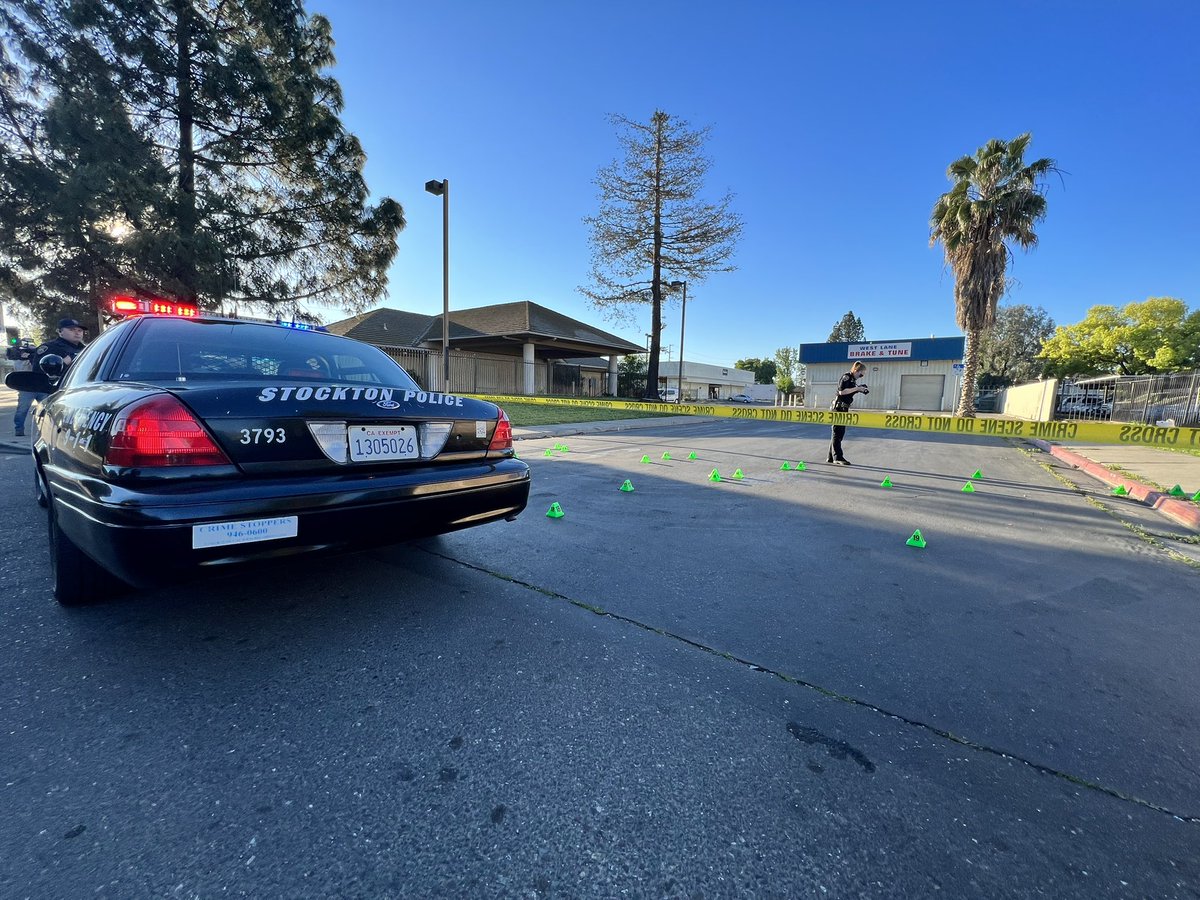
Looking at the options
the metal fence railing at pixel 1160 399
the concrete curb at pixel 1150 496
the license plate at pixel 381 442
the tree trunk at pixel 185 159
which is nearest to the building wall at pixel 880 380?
the metal fence railing at pixel 1160 399

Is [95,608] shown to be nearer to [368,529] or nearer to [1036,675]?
[368,529]

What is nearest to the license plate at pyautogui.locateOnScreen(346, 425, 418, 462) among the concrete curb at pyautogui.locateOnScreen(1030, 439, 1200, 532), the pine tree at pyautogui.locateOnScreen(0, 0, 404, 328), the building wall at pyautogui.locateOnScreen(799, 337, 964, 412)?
the concrete curb at pyautogui.locateOnScreen(1030, 439, 1200, 532)

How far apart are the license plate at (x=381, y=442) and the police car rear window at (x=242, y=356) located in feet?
1.82

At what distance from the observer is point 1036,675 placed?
2.29 m

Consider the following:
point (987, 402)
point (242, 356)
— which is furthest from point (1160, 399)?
point (242, 356)

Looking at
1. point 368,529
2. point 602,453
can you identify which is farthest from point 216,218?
point 368,529

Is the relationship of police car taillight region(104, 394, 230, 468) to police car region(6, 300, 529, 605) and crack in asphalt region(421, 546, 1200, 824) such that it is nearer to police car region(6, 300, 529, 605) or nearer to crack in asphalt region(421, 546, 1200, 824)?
police car region(6, 300, 529, 605)

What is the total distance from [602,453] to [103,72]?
49.6 ft

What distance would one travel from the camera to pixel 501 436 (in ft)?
10.2

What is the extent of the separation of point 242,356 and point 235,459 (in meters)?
1.13

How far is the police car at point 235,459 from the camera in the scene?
6.23 feet

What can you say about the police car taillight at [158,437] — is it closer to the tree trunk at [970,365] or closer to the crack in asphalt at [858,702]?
the crack in asphalt at [858,702]

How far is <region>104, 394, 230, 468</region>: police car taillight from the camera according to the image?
191 centimetres

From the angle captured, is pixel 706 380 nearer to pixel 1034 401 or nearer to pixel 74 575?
pixel 1034 401
